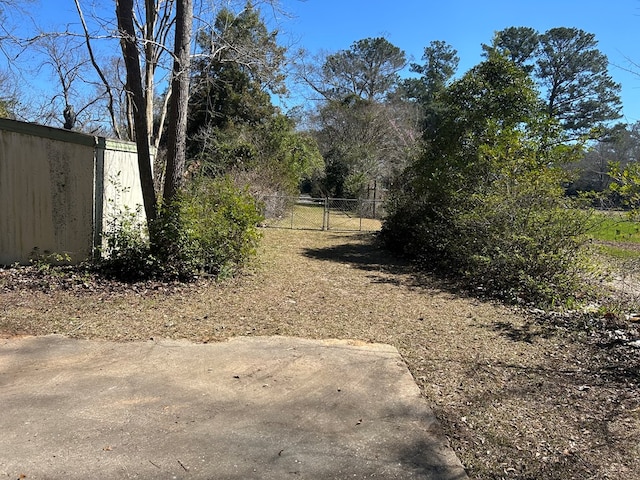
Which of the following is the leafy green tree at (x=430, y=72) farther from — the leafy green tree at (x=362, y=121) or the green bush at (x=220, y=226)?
the green bush at (x=220, y=226)

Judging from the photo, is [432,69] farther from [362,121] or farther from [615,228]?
[615,228]

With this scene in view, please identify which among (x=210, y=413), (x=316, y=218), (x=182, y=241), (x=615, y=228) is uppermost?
(x=615, y=228)

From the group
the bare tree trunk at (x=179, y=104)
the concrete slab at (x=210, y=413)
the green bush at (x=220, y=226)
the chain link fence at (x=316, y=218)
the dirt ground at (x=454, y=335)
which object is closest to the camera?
the concrete slab at (x=210, y=413)

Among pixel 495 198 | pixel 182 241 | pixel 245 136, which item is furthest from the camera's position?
pixel 245 136

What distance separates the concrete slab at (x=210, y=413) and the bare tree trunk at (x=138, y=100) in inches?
135

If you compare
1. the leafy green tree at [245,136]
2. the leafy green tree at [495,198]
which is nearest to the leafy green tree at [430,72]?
the leafy green tree at [245,136]

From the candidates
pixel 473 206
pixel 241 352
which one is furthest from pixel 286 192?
pixel 241 352

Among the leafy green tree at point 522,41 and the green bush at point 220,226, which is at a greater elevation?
the leafy green tree at point 522,41

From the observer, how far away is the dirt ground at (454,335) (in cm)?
293

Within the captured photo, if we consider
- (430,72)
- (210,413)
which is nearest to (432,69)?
(430,72)

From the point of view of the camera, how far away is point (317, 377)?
3.82 m

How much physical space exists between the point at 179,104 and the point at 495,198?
5.44 m

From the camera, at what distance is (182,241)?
6699 millimetres

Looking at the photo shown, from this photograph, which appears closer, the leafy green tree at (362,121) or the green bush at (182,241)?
the green bush at (182,241)
